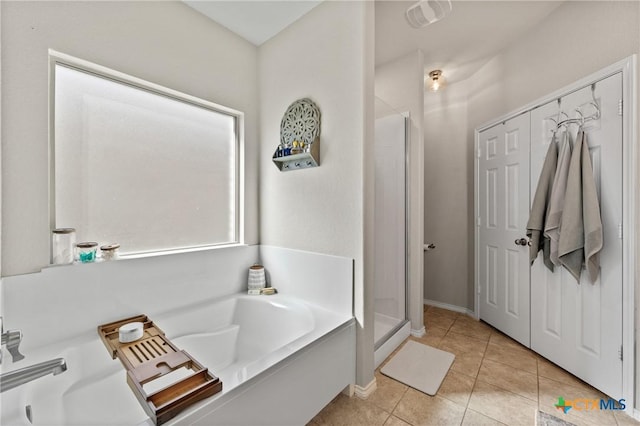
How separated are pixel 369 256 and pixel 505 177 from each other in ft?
5.38

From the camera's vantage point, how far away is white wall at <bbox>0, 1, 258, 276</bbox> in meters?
1.21

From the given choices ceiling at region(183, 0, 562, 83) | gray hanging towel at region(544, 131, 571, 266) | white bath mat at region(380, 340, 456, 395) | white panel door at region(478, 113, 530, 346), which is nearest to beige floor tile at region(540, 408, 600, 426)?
white bath mat at region(380, 340, 456, 395)

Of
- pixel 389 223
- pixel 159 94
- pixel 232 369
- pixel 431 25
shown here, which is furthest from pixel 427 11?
pixel 232 369

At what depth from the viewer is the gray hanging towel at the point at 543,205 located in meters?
1.90

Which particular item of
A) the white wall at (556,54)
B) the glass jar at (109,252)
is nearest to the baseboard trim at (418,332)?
the white wall at (556,54)

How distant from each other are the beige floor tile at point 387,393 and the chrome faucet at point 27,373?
153 cm

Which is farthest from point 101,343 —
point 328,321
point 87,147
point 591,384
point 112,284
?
point 591,384

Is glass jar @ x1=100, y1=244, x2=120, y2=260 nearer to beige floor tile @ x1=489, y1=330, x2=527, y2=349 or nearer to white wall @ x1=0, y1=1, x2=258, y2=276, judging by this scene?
white wall @ x1=0, y1=1, x2=258, y2=276

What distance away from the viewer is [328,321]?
1.57m

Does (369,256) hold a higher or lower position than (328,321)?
higher

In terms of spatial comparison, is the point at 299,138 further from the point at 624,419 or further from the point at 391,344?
the point at 624,419

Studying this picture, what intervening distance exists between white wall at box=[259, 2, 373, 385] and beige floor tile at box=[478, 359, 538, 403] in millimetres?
844

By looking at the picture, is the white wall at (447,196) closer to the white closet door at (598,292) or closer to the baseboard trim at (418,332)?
the baseboard trim at (418,332)

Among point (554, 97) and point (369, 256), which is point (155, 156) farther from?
point (554, 97)
